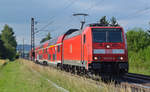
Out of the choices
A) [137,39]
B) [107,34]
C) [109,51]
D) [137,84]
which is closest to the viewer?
[137,84]

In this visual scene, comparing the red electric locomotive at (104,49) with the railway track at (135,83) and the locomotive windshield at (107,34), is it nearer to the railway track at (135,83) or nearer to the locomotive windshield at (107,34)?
the locomotive windshield at (107,34)

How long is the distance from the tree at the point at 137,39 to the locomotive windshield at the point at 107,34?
26.2 metres

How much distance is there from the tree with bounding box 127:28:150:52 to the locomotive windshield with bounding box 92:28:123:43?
26.2m

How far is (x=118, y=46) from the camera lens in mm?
14578

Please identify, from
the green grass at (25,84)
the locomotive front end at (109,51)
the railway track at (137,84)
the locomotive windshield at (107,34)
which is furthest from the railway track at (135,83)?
the green grass at (25,84)

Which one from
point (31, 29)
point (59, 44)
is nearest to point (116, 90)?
point (59, 44)

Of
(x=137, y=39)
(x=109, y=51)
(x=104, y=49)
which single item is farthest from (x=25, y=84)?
(x=137, y=39)

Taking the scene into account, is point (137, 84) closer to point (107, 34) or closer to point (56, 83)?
point (107, 34)

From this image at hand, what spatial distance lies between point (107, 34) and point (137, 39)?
2856cm

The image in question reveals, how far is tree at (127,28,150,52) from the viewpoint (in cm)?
4084

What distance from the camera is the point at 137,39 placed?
139ft

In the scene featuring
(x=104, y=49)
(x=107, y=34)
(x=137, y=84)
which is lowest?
(x=137, y=84)

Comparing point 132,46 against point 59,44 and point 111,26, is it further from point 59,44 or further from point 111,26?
point 111,26

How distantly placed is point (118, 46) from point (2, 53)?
7541 centimetres
